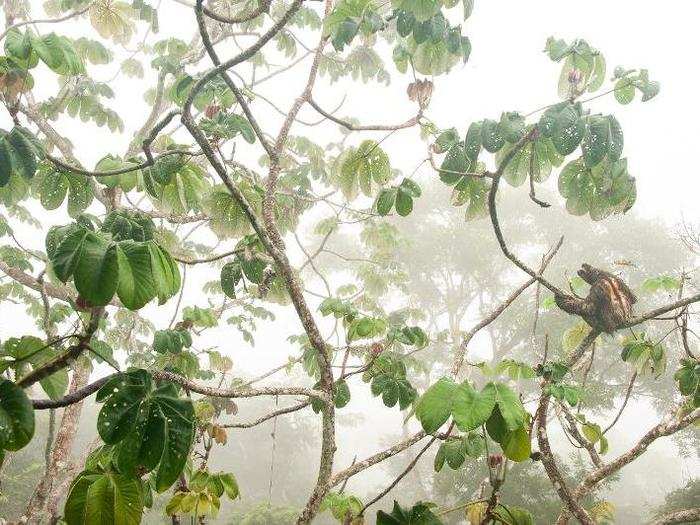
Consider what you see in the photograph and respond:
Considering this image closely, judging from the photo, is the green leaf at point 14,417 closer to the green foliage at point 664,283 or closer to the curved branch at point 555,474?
the curved branch at point 555,474

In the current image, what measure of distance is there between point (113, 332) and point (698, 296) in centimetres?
592

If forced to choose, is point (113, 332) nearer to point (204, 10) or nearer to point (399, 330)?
point (399, 330)

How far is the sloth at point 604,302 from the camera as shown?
180cm

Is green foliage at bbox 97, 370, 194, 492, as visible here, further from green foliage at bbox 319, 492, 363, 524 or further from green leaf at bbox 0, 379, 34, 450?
green foliage at bbox 319, 492, 363, 524

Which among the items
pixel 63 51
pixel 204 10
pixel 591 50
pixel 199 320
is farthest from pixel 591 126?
pixel 199 320

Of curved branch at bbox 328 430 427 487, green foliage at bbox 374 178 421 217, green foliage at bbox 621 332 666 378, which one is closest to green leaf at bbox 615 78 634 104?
green foliage at bbox 374 178 421 217

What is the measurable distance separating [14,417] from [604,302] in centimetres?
211

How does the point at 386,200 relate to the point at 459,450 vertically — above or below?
above

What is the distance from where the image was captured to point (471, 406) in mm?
1000

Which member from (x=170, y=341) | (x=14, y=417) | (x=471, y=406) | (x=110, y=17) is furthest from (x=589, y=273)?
(x=110, y=17)

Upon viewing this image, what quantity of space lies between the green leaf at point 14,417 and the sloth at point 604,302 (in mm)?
1979

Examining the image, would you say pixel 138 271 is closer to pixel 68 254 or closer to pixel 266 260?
pixel 68 254

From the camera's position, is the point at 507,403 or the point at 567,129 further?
the point at 567,129

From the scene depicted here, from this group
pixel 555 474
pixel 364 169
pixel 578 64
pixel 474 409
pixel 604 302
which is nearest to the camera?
pixel 474 409
